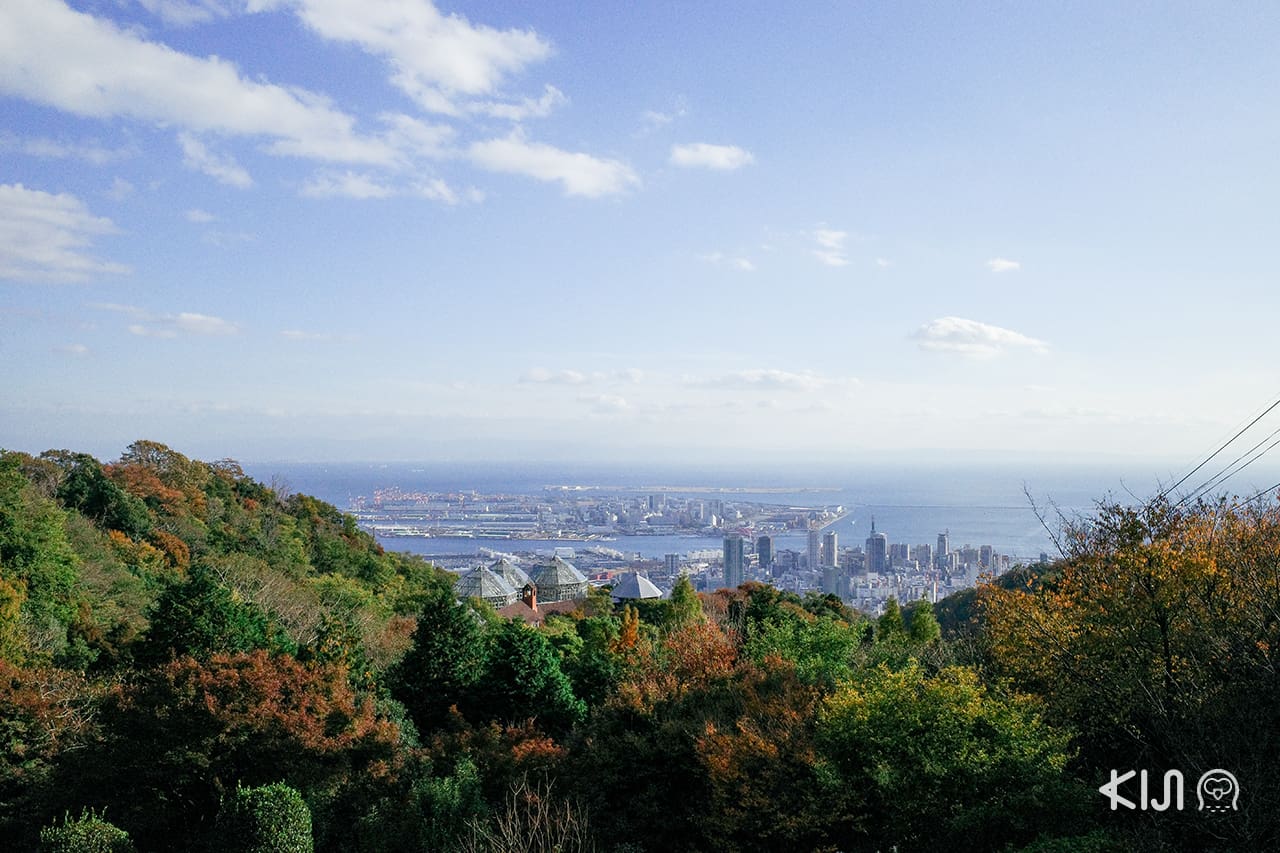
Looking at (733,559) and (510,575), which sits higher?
(510,575)

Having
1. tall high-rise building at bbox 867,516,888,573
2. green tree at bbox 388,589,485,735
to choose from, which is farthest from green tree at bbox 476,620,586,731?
tall high-rise building at bbox 867,516,888,573

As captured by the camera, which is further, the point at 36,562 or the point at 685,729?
the point at 36,562

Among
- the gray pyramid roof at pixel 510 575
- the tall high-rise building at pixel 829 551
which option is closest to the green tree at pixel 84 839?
the gray pyramid roof at pixel 510 575

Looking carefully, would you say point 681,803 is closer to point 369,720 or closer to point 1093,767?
point 369,720

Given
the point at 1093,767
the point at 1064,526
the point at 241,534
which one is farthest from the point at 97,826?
the point at 241,534

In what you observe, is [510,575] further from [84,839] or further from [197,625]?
[84,839]

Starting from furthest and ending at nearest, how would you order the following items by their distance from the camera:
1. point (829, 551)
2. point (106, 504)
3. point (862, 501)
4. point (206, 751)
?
point (862, 501)
point (829, 551)
point (106, 504)
point (206, 751)

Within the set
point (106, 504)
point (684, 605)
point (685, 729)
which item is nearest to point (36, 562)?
point (106, 504)
